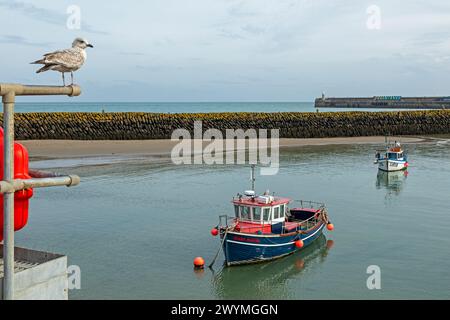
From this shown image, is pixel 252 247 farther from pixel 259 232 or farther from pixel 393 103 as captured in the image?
pixel 393 103

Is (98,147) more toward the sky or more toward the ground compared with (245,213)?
more toward the sky

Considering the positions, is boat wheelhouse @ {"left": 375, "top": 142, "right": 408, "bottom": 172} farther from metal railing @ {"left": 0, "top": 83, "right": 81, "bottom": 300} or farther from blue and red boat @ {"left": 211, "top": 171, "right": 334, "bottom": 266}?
metal railing @ {"left": 0, "top": 83, "right": 81, "bottom": 300}

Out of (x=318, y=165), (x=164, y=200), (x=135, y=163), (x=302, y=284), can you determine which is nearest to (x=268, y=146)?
(x=318, y=165)

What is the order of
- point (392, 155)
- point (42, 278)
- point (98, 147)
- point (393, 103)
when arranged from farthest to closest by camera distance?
1. point (393, 103)
2. point (98, 147)
3. point (392, 155)
4. point (42, 278)

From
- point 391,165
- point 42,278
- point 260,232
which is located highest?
point 42,278

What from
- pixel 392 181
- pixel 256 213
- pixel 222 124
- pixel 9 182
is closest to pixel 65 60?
pixel 9 182

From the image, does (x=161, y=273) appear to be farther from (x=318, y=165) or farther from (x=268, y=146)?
(x=268, y=146)

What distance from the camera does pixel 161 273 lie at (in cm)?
1658

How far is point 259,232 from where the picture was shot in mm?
18250

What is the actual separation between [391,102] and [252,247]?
421 ft
